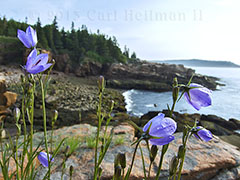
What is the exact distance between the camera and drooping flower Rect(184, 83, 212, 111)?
0.75 m

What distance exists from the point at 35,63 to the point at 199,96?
0.74 m

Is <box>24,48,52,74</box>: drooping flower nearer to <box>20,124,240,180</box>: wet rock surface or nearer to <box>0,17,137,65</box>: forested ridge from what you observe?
<box>20,124,240,180</box>: wet rock surface

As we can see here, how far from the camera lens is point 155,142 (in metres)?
0.65

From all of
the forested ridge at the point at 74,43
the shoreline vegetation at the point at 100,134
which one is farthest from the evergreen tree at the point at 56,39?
the shoreline vegetation at the point at 100,134

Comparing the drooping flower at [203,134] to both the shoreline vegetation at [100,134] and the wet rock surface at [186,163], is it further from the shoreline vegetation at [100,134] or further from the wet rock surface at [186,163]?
the wet rock surface at [186,163]

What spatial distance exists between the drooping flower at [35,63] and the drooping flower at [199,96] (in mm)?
628

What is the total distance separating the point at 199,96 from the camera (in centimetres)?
76

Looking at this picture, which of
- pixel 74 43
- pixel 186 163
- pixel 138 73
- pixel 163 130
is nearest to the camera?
pixel 163 130

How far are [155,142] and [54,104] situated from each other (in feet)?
32.5

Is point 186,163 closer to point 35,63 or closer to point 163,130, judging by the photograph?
point 163,130

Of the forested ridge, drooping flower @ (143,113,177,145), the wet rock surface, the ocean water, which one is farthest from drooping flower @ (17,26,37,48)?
the forested ridge

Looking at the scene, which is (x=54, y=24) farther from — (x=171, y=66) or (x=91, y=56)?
(x=171, y=66)

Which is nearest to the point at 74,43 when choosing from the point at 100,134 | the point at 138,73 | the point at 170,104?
the point at 138,73

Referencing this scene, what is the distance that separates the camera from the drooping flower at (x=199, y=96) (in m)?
0.75
